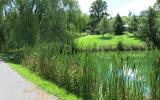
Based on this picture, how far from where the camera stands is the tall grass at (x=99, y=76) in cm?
912

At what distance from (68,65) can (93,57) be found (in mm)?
2331

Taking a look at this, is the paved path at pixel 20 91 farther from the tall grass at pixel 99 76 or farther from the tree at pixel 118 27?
the tree at pixel 118 27

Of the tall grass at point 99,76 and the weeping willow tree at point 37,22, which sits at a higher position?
the weeping willow tree at point 37,22

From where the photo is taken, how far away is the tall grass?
29.9 ft

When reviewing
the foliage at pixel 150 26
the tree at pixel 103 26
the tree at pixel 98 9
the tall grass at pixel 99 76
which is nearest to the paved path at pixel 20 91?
the tall grass at pixel 99 76

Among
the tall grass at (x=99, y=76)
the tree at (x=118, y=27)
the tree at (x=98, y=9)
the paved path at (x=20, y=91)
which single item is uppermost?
the tree at (x=98, y=9)

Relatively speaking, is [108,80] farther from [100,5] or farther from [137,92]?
[100,5]

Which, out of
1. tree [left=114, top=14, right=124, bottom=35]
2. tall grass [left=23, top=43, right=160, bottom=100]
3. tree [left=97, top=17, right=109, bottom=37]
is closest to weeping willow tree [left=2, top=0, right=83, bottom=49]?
tall grass [left=23, top=43, right=160, bottom=100]

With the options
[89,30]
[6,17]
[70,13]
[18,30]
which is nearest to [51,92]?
[18,30]

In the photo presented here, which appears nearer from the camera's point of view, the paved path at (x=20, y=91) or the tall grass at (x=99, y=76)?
the tall grass at (x=99, y=76)

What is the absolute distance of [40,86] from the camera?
1486 centimetres

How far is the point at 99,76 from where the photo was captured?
37.6 feet

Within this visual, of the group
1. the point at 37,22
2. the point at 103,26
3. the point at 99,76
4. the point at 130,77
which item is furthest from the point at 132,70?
the point at 103,26

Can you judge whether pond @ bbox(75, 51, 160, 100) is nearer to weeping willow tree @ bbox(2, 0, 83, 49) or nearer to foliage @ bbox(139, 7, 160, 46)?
weeping willow tree @ bbox(2, 0, 83, 49)
